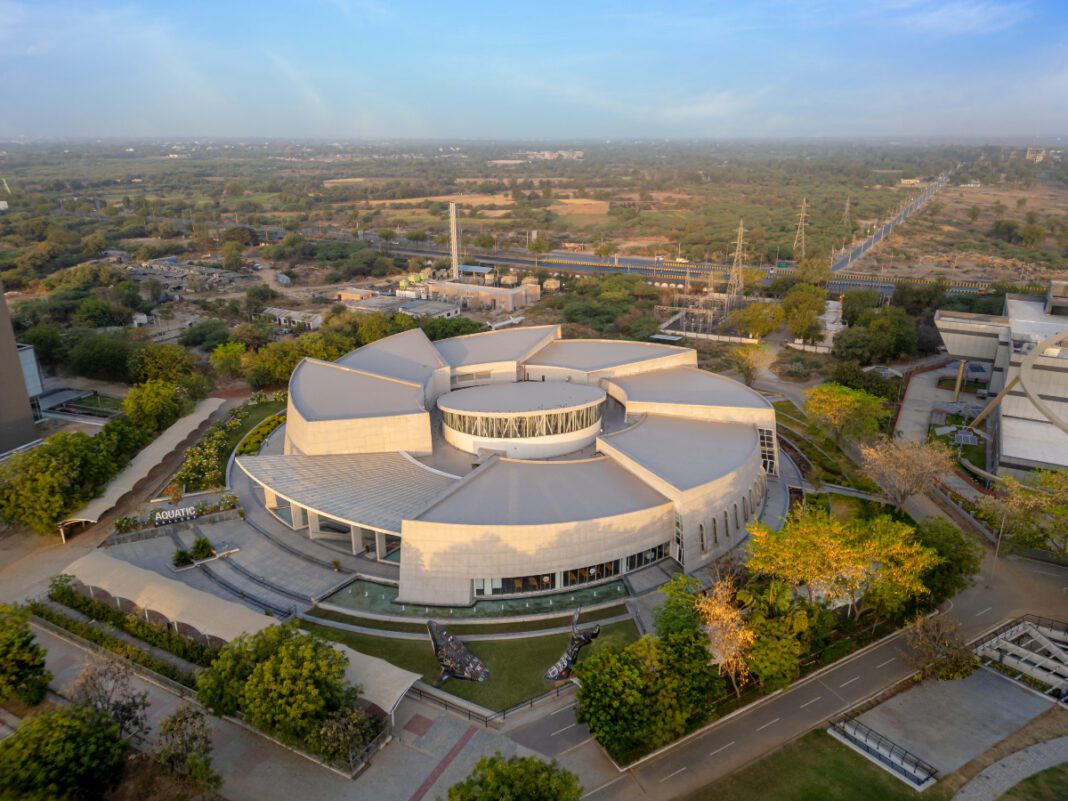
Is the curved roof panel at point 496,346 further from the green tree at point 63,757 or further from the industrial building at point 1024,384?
the industrial building at point 1024,384

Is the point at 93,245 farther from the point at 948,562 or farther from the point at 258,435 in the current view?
the point at 948,562

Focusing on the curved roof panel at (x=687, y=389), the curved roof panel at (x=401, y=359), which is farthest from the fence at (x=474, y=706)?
the curved roof panel at (x=401, y=359)

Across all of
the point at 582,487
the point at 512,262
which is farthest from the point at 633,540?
the point at 512,262

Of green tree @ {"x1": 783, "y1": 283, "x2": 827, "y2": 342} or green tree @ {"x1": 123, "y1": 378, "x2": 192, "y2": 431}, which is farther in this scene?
green tree @ {"x1": 783, "y1": 283, "x2": 827, "y2": 342}

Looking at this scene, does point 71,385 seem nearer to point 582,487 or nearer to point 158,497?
point 158,497

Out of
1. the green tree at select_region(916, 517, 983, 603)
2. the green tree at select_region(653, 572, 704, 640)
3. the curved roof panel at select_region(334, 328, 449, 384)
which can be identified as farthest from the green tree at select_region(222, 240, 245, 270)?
the green tree at select_region(916, 517, 983, 603)

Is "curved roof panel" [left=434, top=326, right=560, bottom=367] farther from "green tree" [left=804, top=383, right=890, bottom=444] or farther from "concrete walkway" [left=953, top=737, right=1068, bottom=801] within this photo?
"concrete walkway" [left=953, top=737, right=1068, bottom=801]
